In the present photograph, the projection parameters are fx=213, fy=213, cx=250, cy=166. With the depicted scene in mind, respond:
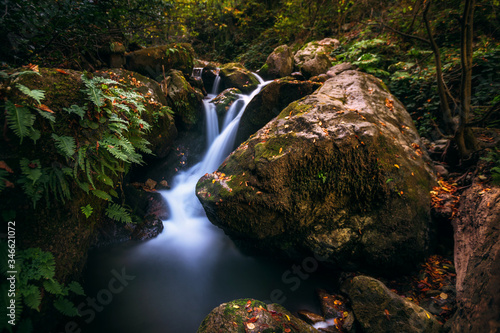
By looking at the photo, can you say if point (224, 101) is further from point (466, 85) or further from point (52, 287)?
point (52, 287)

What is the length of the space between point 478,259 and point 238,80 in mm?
10590

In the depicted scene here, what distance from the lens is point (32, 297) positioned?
228cm

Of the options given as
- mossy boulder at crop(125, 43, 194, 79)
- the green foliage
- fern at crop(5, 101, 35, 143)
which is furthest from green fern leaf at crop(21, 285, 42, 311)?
mossy boulder at crop(125, 43, 194, 79)

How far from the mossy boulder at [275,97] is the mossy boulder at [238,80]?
4.08 meters

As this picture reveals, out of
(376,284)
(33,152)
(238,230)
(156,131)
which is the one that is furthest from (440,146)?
(33,152)

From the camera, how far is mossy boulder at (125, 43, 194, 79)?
309 inches

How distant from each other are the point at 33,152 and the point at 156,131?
3661 millimetres

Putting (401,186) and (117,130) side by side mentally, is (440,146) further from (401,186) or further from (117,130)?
(117,130)

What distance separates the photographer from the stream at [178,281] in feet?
11.8

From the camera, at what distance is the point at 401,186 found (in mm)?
3924

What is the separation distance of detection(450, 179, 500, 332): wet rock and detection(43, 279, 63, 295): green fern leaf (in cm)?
441

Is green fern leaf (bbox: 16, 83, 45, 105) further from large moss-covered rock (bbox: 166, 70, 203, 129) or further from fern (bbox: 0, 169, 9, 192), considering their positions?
large moss-covered rock (bbox: 166, 70, 203, 129)

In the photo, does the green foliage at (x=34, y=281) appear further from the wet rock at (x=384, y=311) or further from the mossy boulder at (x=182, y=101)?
the mossy boulder at (x=182, y=101)

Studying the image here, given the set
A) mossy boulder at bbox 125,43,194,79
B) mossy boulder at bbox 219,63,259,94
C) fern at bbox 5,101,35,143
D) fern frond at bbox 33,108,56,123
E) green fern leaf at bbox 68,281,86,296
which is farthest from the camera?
mossy boulder at bbox 219,63,259,94
